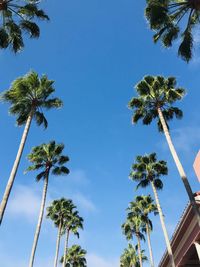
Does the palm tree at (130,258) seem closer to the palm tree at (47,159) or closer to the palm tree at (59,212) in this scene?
the palm tree at (59,212)

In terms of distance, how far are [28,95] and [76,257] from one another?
5321cm

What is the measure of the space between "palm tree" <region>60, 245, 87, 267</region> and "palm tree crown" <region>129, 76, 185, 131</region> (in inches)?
2010

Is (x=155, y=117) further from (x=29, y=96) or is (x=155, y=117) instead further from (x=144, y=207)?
(x=144, y=207)

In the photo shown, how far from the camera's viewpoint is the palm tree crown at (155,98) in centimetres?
2205

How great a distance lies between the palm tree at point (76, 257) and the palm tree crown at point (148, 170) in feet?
135

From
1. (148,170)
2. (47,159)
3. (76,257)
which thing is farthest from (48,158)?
(76,257)

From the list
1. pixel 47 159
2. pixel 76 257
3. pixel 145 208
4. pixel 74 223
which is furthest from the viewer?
pixel 76 257

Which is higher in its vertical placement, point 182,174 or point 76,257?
point 76,257

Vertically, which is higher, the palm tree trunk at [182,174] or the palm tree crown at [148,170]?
the palm tree crown at [148,170]

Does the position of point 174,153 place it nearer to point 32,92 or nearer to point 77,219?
point 32,92

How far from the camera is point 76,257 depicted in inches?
2510

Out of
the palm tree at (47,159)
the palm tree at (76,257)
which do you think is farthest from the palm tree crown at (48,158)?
the palm tree at (76,257)

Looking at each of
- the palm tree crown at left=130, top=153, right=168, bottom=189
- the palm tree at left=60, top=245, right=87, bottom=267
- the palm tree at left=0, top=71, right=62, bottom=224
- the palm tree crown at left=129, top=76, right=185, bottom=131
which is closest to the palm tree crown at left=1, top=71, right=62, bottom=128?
the palm tree at left=0, top=71, right=62, bottom=224

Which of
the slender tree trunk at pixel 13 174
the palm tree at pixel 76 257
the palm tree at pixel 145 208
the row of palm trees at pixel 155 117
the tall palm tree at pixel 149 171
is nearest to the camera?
the slender tree trunk at pixel 13 174
